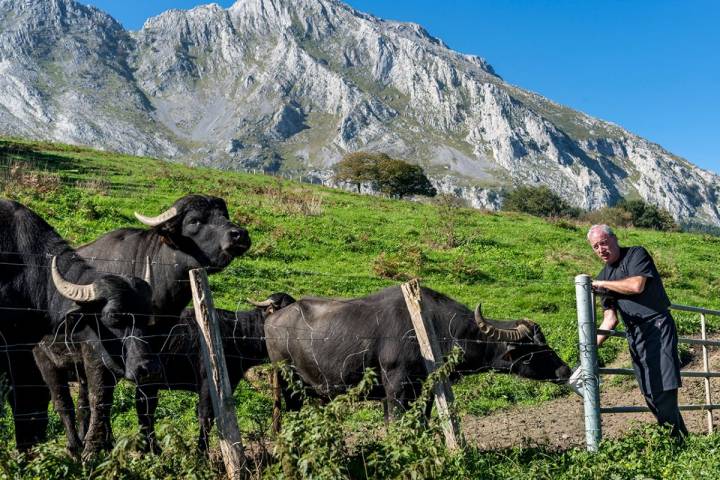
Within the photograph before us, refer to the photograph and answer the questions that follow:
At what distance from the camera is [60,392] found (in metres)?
7.32

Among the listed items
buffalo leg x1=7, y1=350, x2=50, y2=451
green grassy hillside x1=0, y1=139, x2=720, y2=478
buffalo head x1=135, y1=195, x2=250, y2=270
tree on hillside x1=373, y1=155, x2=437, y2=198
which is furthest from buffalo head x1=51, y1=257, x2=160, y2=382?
tree on hillside x1=373, y1=155, x2=437, y2=198

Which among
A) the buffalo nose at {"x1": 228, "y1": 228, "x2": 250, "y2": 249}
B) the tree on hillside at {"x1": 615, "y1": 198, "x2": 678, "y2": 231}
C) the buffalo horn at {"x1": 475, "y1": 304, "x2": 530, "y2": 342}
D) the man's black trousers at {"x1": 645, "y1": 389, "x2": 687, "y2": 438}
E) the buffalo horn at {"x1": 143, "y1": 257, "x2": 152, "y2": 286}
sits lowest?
the man's black trousers at {"x1": 645, "y1": 389, "x2": 687, "y2": 438}

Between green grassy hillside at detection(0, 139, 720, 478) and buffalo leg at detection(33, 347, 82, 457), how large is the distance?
163cm

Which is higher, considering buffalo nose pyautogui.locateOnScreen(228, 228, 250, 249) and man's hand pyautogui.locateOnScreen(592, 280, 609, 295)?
buffalo nose pyautogui.locateOnScreen(228, 228, 250, 249)

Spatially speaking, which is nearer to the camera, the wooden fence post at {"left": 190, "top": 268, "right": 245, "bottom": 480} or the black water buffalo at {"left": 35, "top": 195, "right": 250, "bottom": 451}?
the wooden fence post at {"left": 190, "top": 268, "right": 245, "bottom": 480}

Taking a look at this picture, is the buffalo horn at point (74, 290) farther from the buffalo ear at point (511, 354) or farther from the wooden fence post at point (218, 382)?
the buffalo ear at point (511, 354)

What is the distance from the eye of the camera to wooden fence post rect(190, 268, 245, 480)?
5633 millimetres

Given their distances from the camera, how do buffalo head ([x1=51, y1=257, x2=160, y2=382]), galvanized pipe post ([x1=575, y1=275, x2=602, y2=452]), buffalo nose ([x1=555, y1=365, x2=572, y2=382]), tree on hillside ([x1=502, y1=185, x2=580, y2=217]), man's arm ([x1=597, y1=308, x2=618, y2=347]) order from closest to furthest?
buffalo head ([x1=51, y1=257, x2=160, y2=382]), galvanized pipe post ([x1=575, y1=275, x2=602, y2=452]), man's arm ([x1=597, y1=308, x2=618, y2=347]), buffalo nose ([x1=555, y1=365, x2=572, y2=382]), tree on hillside ([x1=502, y1=185, x2=580, y2=217])

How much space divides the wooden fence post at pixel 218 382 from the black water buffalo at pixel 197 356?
88 centimetres

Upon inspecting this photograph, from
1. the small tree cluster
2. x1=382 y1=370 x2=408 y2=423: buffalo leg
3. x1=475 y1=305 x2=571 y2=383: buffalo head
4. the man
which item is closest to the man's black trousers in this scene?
the man

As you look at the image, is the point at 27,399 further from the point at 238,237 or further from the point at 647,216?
the point at 647,216

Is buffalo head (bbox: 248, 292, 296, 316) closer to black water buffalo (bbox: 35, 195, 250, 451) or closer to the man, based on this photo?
black water buffalo (bbox: 35, 195, 250, 451)

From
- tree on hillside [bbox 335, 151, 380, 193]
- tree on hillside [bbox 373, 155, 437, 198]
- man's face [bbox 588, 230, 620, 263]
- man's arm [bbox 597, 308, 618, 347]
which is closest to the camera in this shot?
man's face [bbox 588, 230, 620, 263]

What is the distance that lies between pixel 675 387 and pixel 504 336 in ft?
8.01
